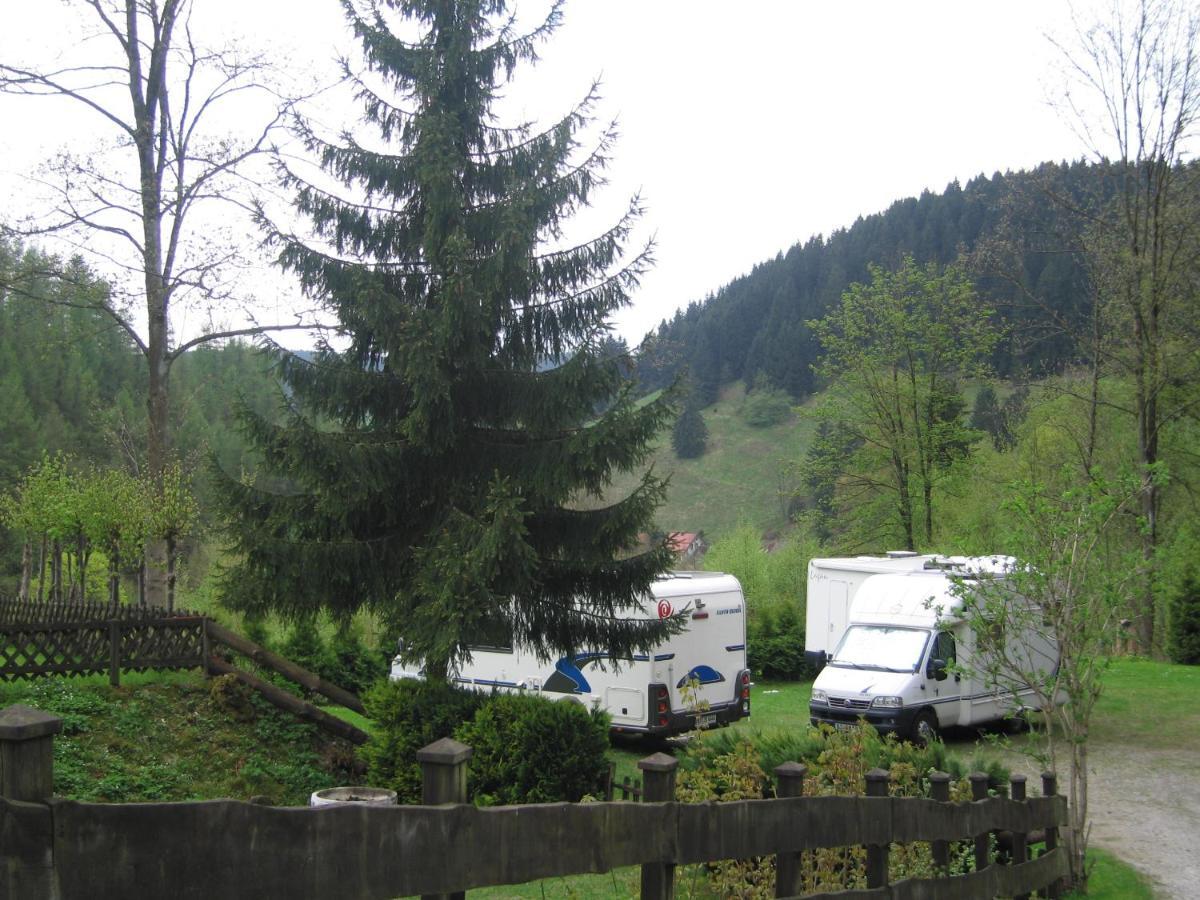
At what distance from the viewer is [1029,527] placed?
9570 millimetres

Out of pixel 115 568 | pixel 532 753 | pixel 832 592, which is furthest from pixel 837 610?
pixel 115 568

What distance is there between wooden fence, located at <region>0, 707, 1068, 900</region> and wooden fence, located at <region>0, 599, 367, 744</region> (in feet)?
34.8

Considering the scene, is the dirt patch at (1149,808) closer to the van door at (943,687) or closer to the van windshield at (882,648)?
the van door at (943,687)

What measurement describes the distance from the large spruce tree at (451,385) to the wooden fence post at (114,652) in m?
2.52

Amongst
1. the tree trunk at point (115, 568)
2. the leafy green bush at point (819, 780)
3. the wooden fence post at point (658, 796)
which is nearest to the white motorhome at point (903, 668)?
the leafy green bush at point (819, 780)

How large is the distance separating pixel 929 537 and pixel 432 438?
27100 millimetres

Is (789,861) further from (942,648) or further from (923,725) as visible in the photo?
(942,648)

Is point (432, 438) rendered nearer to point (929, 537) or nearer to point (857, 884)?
point (857, 884)

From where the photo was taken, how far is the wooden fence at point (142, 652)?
1318 cm

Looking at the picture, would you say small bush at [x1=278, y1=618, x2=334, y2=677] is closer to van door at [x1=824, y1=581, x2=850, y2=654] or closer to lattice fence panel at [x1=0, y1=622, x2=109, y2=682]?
lattice fence panel at [x1=0, y1=622, x2=109, y2=682]

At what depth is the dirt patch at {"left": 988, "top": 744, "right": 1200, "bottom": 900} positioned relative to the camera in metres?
10.3

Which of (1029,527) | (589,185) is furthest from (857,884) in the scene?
(589,185)

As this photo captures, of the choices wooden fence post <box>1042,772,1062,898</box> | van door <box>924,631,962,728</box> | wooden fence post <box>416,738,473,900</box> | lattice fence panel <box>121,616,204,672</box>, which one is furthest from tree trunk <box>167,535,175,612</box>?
wooden fence post <box>416,738,473,900</box>

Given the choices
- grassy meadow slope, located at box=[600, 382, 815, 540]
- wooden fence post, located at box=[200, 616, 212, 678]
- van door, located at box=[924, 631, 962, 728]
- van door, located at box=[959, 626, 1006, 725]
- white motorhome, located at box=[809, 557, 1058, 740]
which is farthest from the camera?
grassy meadow slope, located at box=[600, 382, 815, 540]
